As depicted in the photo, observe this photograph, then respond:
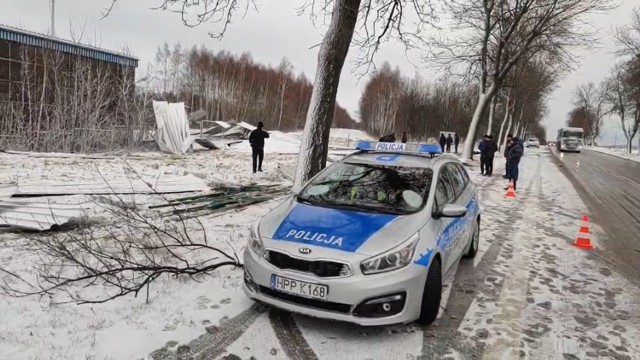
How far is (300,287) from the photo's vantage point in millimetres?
3584

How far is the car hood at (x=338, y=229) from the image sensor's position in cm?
364

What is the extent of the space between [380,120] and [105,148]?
49.5 m

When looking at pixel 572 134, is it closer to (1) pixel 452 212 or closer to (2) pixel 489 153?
(2) pixel 489 153

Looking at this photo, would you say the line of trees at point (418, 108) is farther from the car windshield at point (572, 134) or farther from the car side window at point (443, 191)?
the car side window at point (443, 191)

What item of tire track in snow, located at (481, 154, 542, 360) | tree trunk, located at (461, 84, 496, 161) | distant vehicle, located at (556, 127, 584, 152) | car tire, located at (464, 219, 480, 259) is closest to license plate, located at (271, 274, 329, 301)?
tire track in snow, located at (481, 154, 542, 360)

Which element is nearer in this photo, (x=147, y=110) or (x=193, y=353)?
(x=193, y=353)

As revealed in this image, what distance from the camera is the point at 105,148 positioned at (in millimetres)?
22609

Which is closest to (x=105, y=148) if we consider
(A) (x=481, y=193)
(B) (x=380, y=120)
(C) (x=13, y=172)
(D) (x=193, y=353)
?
(C) (x=13, y=172)

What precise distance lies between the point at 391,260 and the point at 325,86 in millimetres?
4776

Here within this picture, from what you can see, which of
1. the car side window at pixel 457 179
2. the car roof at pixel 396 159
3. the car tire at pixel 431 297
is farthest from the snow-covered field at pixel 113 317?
the car side window at pixel 457 179

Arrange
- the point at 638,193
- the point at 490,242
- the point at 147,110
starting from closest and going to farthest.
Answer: the point at 490,242
the point at 638,193
the point at 147,110

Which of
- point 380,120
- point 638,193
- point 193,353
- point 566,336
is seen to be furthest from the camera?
point 380,120

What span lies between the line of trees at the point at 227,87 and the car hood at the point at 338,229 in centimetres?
5608

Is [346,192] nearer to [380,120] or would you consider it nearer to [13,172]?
[13,172]
